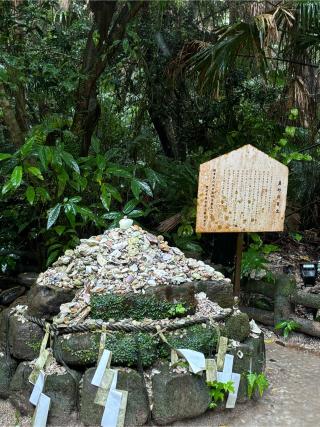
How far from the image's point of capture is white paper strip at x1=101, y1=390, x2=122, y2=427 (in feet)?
8.02

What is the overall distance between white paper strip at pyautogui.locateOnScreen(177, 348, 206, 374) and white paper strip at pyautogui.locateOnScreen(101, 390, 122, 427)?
0.38 m

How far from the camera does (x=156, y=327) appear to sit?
8.80 ft

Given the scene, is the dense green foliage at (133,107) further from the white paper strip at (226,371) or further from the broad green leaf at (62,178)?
the white paper strip at (226,371)

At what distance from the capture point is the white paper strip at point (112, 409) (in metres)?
2.44

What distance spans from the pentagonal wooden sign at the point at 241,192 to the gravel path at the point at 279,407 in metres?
1.04

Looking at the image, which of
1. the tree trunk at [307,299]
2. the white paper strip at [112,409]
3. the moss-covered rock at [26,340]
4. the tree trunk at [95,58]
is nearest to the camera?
the white paper strip at [112,409]

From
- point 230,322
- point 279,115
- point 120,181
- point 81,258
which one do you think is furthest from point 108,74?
point 230,322

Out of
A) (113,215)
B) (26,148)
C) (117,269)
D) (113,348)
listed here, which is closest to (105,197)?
(113,215)

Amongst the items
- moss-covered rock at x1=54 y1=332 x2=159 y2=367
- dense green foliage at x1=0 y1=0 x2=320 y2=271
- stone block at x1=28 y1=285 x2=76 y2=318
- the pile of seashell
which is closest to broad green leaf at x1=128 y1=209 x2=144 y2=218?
dense green foliage at x1=0 y1=0 x2=320 y2=271

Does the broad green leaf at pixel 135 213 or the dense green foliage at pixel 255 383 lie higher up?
the broad green leaf at pixel 135 213

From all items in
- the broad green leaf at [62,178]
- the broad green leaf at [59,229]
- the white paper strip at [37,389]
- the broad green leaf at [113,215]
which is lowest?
the white paper strip at [37,389]

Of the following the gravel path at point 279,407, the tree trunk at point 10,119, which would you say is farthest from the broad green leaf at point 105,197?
the gravel path at point 279,407

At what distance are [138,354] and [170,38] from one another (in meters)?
4.51

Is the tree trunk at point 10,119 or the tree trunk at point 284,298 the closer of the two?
the tree trunk at point 10,119
